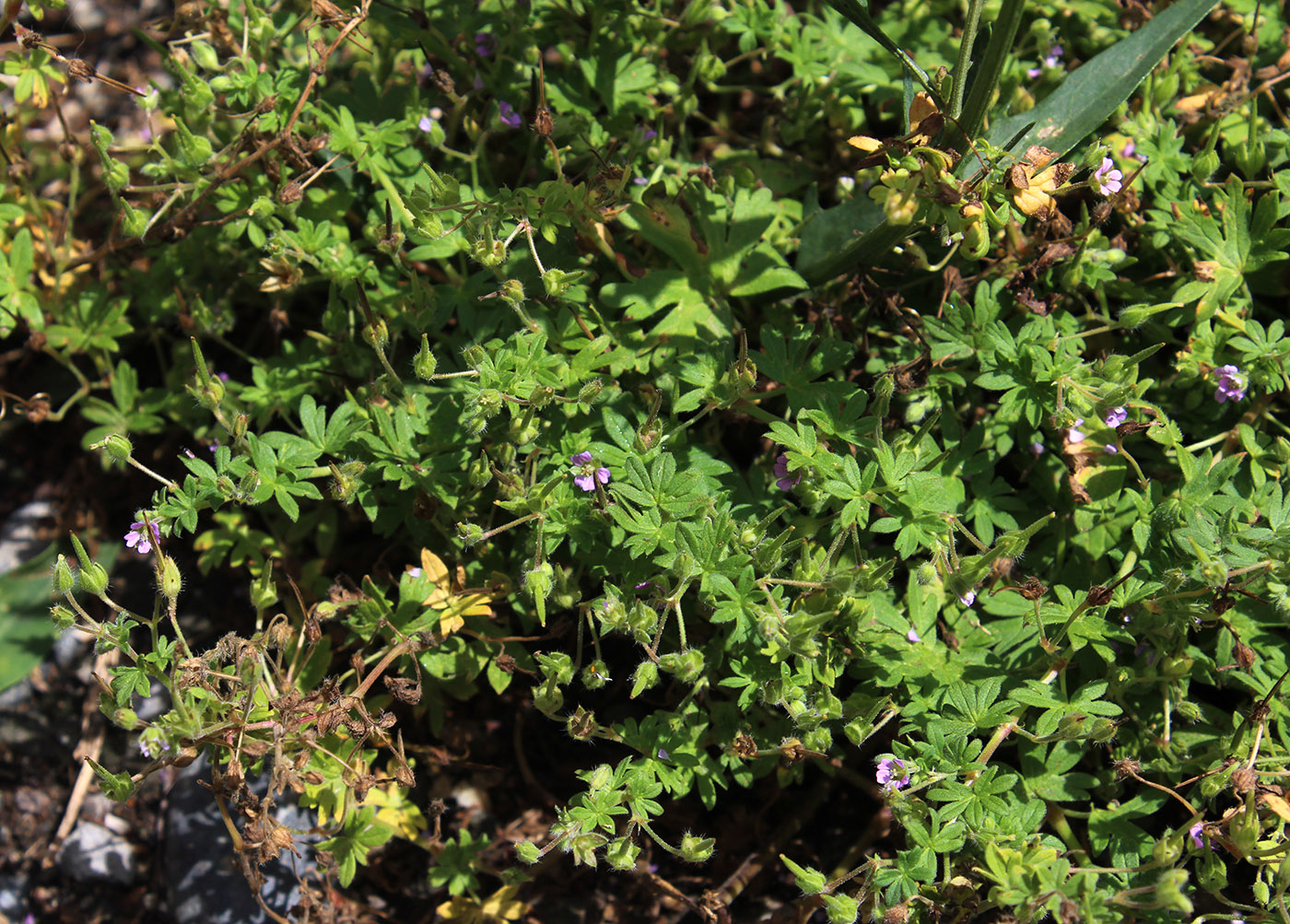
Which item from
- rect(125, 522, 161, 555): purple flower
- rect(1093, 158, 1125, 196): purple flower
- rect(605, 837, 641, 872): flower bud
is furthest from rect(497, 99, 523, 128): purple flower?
rect(605, 837, 641, 872): flower bud

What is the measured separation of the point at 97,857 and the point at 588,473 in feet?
8.04

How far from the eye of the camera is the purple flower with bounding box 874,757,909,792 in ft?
8.15

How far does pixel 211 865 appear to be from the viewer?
3248 millimetres

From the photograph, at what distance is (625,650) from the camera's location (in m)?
3.24

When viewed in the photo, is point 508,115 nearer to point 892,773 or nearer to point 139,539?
point 139,539

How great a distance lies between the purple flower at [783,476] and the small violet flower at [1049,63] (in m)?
1.55

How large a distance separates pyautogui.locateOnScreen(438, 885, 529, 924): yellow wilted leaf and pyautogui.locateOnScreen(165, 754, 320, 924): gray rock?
0.54 meters

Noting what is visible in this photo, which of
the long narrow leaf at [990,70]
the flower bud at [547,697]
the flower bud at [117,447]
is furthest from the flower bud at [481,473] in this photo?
the long narrow leaf at [990,70]

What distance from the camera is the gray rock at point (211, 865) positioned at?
3.15 meters

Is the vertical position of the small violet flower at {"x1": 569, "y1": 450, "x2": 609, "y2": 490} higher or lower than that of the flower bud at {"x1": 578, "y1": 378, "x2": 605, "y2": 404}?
lower

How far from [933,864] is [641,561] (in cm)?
106

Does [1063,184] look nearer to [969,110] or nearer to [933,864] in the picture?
[969,110]

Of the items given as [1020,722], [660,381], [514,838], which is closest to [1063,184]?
[660,381]

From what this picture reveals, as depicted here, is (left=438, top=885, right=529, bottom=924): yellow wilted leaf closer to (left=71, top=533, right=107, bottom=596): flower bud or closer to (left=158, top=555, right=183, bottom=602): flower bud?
(left=158, top=555, right=183, bottom=602): flower bud
